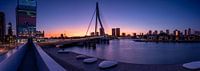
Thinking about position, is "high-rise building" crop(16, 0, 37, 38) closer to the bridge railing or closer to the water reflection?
the water reflection

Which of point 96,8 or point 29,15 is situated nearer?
point 29,15

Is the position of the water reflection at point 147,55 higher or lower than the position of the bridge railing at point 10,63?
lower

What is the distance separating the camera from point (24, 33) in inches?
2832

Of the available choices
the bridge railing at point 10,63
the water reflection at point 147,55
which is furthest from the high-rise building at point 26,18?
the bridge railing at point 10,63

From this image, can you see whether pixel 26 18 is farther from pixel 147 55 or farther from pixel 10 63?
pixel 10 63

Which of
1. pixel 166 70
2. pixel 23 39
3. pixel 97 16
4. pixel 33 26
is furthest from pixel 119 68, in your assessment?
pixel 23 39

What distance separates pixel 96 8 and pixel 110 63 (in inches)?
2549

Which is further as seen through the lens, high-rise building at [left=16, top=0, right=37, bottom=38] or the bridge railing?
high-rise building at [left=16, top=0, right=37, bottom=38]

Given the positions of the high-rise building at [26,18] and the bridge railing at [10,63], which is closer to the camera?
the bridge railing at [10,63]

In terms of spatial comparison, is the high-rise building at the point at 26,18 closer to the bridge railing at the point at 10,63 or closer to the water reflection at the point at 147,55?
the water reflection at the point at 147,55

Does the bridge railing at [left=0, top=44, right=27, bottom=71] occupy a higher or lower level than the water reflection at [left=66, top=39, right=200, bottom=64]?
higher

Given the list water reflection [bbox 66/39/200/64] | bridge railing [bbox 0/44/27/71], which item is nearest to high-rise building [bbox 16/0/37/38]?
water reflection [bbox 66/39/200/64]

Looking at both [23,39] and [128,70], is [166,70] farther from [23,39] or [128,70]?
[23,39]

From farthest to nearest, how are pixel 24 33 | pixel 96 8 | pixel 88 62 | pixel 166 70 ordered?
pixel 96 8
pixel 24 33
pixel 88 62
pixel 166 70
